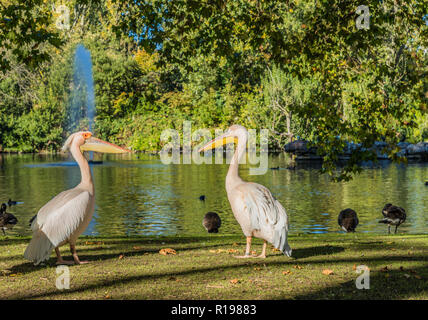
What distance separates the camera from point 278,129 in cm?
5441

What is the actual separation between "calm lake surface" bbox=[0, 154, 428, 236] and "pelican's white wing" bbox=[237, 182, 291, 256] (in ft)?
29.5

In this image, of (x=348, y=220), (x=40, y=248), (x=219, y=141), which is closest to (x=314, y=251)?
(x=219, y=141)

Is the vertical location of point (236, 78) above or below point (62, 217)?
above

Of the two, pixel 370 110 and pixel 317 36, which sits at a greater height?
pixel 317 36

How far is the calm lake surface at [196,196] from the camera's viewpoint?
19438 millimetres

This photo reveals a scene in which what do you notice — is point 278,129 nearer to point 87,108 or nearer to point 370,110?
point 87,108

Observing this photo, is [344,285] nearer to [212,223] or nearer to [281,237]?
[281,237]

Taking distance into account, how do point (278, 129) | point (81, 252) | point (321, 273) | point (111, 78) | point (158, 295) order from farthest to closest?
point (111, 78) < point (278, 129) < point (81, 252) < point (321, 273) < point (158, 295)

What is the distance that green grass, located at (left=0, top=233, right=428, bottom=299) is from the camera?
689 centimetres

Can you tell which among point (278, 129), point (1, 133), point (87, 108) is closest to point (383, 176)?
point (278, 129)

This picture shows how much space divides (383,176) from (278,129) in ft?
63.6

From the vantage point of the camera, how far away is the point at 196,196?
89.8ft

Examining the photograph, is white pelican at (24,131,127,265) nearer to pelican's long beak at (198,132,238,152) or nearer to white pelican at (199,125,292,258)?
pelican's long beak at (198,132,238,152)

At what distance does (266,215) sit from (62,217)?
3042mm
